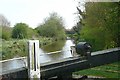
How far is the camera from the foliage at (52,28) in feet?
10.9

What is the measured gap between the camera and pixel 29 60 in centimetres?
188

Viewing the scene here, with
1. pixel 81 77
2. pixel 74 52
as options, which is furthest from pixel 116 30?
pixel 74 52

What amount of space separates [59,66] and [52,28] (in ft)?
4.68

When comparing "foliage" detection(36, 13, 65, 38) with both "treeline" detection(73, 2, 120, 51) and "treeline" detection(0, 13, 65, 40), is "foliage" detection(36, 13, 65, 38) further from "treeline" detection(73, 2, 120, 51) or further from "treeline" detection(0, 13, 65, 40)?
Answer: "treeline" detection(73, 2, 120, 51)

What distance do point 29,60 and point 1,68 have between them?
29 cm

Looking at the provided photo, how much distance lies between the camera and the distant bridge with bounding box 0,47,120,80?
192 cm

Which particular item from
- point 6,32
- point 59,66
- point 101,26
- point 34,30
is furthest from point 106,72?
point 6,32

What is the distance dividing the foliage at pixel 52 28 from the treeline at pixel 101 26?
1.76 ft

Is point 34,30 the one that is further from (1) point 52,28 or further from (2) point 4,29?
(2) point 4,29

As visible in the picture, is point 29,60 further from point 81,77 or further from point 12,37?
point 81,77

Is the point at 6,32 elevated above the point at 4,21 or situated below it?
below

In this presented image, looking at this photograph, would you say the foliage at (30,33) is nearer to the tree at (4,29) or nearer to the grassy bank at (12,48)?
the grassy bank at (12,48)

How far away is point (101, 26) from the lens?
4.22 m

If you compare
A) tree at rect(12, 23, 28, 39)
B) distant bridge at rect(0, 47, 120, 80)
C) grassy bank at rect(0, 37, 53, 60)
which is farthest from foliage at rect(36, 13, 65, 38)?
distant bridge at rect(0, 47, 120, 80)
